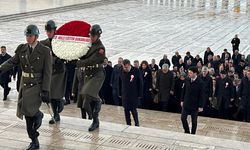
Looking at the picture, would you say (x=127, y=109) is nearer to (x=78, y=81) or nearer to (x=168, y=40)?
(x=78, y=81)

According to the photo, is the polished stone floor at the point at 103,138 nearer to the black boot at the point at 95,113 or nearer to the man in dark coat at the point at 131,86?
the black boot at the point at 95,113

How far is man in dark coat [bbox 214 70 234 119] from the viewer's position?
1219 cm

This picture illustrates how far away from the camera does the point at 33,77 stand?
7238mm

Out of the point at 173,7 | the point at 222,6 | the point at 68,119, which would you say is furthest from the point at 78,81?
the point at 222,6

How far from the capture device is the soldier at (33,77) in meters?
7.19

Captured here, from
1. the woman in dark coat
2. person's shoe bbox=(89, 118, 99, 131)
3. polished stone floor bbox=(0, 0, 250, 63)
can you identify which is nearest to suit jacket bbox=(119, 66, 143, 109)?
person's shoe bbox=(89, 118, 99, 131)

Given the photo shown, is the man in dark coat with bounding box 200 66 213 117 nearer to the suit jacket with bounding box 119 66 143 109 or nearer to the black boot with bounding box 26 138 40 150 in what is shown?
the suit jacket with bounding box 119 66 143 109

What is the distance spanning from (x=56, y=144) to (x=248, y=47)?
64.6 ft

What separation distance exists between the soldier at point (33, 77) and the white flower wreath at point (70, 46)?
2.98ft

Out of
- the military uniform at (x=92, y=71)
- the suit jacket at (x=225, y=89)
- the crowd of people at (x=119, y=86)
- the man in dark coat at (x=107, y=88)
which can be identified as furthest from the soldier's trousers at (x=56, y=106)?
the suit jacket at (x=225, y=89)

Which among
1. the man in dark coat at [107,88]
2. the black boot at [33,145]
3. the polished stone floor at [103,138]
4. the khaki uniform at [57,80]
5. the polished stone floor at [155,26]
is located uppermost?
the khaki uniform at [57,80]

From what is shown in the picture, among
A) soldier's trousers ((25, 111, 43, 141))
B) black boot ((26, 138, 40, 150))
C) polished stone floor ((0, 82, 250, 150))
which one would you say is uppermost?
soldier's trousers ((25, 111, 43, 141))

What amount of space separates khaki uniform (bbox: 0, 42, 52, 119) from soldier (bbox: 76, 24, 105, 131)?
100 cm

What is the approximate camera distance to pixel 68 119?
9211 millimetres
